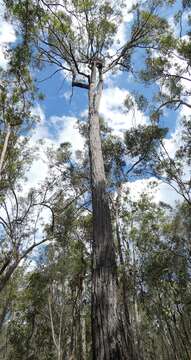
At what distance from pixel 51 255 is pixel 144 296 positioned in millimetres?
→ 5863

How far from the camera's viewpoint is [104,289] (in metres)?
3.51

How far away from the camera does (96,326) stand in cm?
325

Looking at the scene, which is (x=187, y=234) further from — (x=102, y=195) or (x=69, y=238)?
(x=102, y=195)

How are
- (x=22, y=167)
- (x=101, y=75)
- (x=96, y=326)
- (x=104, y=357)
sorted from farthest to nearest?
(x=22, y=167), (x=101, y=75), (x=96, y=326), (x=104, y=357)

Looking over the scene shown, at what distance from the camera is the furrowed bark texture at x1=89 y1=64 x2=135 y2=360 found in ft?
9.87

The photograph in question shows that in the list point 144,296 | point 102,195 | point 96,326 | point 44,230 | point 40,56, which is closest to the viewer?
point 96,326

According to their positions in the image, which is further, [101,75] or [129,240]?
[129,240]

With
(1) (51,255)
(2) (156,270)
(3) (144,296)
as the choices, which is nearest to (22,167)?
(1) (51,255)

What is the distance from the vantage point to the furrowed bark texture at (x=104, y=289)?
118 inches

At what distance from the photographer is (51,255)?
18.2 m

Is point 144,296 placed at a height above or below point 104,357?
above

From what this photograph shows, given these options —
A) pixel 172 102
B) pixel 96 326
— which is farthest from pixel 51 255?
pixel 96 326

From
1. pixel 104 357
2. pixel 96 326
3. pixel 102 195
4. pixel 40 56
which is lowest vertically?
pixel 104 357

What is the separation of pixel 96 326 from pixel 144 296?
1704 centimetres
